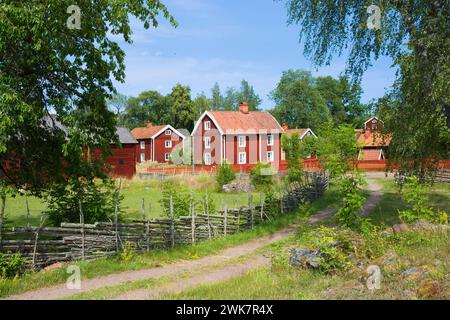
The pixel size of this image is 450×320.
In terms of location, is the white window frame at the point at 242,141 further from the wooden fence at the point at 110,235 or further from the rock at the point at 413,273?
the rock at the point at 413,273

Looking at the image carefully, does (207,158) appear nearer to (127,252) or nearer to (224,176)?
(224,176)

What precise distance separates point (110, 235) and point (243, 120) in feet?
149

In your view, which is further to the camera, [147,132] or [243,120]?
[147,132]

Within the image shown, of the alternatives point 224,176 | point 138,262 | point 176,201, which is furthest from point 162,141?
point 138,262

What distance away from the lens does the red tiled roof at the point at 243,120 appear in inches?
2175

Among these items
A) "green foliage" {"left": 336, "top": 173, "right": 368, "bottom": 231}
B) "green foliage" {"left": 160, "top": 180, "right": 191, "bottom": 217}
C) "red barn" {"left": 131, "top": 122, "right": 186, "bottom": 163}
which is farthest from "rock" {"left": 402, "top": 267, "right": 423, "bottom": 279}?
"red barn" {"left": 131, "top": 122, "right": 186, "bottom": 163}

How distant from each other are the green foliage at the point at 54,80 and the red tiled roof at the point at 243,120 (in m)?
41.1

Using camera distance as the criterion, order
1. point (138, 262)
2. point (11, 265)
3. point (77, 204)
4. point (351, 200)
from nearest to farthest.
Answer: point (11, 265) → point (351, 200) → point (138, 262) → point (77, 204)

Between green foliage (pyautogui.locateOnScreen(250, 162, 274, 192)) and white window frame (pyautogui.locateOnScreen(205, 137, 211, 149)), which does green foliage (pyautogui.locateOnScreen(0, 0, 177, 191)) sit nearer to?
green foliage (pyautogui.locateOnScreen(250, 162, 274, 192))

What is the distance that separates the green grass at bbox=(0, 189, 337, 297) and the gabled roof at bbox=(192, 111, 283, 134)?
119 feet

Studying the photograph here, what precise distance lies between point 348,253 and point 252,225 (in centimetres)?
936

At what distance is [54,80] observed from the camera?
499 inches

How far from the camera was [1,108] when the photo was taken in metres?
10.5
